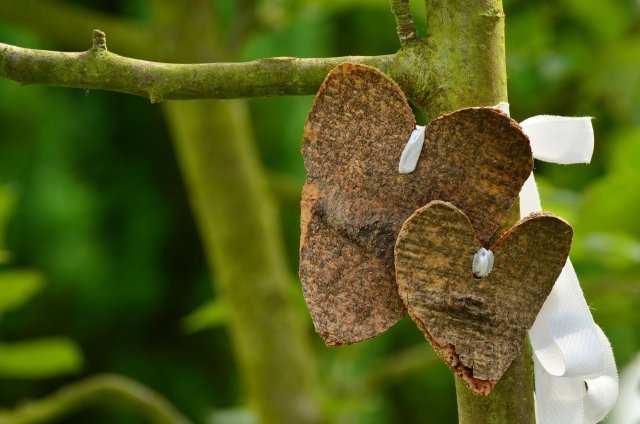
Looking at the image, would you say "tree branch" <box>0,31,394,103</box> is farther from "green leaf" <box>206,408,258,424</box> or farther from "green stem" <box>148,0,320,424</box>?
"green leaf" <box>206,408,258,424</box>

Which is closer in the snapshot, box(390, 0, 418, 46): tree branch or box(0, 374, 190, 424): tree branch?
box(390, 0, 418, 46): tree branch

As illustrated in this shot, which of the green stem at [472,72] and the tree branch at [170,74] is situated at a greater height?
the tree branch at [170,74]

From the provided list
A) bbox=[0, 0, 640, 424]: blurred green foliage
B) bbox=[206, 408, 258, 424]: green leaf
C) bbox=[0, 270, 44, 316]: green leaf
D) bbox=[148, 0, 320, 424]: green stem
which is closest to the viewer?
bbox=[0, 270, 44, 316]: green leaf

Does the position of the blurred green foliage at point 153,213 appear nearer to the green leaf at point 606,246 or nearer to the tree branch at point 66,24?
the tree branch at point 66,24

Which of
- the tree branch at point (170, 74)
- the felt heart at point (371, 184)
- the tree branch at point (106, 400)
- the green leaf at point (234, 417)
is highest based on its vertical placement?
the tree branch at point (170, 74)

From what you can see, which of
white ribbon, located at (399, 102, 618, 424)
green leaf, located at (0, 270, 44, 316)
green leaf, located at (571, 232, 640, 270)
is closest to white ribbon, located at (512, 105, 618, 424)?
white ribbon, located at (399, 102, 618, 424)

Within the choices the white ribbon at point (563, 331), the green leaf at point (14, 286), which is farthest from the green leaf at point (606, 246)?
the green leaf at point (14, 286)
